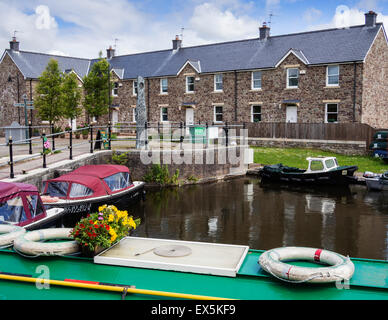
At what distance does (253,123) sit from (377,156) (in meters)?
9.81

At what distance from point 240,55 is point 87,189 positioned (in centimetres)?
2585

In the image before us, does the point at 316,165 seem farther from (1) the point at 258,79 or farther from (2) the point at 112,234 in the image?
(2) the point at 112,234

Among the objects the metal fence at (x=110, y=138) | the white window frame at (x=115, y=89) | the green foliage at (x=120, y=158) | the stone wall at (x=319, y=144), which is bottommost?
the green foliage at (x=120, y=158)

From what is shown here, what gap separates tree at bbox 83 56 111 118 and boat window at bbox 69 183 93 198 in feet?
73.8

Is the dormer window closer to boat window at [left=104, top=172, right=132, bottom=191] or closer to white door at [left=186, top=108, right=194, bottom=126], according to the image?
white door at [left=186, top=108, right=194, bottom=126]

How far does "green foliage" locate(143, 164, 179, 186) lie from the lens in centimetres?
1953

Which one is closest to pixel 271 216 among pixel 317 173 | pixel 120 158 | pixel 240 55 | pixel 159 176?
pixel 317 173

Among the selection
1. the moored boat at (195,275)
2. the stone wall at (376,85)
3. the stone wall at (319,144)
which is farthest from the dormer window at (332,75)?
the moored boat at (195,275)

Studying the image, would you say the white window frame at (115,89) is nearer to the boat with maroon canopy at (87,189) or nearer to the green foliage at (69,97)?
the green foliage at (69,97)

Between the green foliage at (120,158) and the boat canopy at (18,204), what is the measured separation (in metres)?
9.67

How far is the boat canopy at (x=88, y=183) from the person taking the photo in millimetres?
12438

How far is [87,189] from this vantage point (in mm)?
12734
